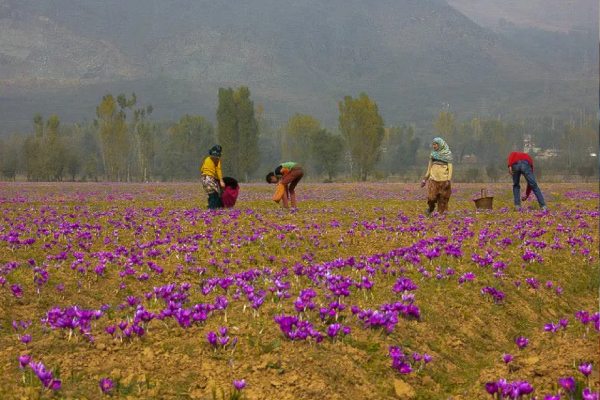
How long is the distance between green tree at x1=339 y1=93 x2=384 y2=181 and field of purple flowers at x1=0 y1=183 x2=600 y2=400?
64148 millimetres

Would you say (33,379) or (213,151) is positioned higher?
(213,151)

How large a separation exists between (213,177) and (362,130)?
196 feet

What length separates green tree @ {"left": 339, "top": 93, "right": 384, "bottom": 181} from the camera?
75938 millimetres

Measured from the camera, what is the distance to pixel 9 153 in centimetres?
10106

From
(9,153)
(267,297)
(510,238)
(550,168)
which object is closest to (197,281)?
(267,297)

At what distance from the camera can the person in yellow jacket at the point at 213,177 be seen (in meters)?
18.1

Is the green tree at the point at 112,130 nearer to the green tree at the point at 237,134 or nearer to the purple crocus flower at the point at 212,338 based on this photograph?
the green tree at the point at 237,134

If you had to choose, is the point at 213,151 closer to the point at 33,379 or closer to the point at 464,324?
the point at 464,324

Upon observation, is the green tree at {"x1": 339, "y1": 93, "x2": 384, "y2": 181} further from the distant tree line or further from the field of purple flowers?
the field of purple flowers

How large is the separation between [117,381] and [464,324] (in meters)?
4.52

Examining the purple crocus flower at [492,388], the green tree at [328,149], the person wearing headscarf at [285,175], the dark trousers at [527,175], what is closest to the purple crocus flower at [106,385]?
the purple crocus flower at [492,388]

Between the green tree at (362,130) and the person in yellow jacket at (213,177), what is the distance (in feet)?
191

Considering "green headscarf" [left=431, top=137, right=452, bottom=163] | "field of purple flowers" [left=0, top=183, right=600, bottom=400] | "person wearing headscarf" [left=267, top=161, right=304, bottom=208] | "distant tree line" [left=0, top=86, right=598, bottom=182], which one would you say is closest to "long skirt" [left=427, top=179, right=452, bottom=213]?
"green headscarf" [left=431, top=137, right=452, bottom=163]

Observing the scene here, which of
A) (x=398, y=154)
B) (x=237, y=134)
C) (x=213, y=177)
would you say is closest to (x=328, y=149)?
(x=237, y=134)
